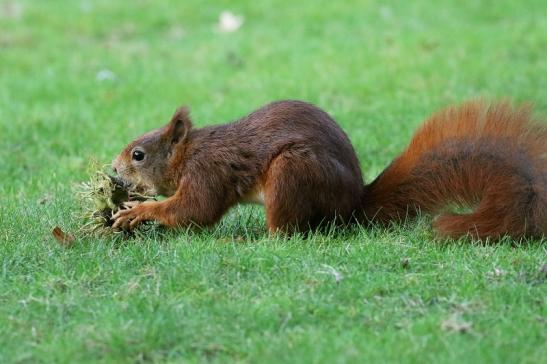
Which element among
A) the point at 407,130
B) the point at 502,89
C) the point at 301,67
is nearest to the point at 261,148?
the point at 407,130

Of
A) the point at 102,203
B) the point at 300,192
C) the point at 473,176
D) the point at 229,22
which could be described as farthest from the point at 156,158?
the point at 229,22

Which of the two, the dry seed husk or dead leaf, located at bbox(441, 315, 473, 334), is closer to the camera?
dead leaf, located at bbox(441, 315, 473, 334)

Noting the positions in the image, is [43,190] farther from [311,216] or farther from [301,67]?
[301,67]

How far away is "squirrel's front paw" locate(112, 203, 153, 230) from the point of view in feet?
16.9

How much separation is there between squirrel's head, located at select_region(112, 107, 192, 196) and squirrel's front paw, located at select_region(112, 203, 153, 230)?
1.01 ft

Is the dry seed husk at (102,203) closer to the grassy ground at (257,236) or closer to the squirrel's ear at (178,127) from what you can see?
the grassy ground at (257,236)

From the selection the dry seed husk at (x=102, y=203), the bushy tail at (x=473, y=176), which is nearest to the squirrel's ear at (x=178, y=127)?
the dry seed husk at (x=102, y=203)

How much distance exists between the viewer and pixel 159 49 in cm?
1129

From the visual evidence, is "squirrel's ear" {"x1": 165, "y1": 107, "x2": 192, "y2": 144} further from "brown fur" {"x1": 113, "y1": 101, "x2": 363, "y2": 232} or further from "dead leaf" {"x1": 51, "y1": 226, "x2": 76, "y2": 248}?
"dead leaf" {"x1": 51, "y1": 226, "x2": 76, "y2": 248}

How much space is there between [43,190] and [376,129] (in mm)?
2599

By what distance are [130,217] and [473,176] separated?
168 centimetres

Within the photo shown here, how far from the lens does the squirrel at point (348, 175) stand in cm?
481

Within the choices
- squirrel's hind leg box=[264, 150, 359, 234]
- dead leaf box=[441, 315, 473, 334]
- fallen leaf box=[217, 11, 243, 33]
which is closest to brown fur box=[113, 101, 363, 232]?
squirrel's hind leg box=[264, 150, 359, 234]

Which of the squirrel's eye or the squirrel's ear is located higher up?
the squirrel's ear
